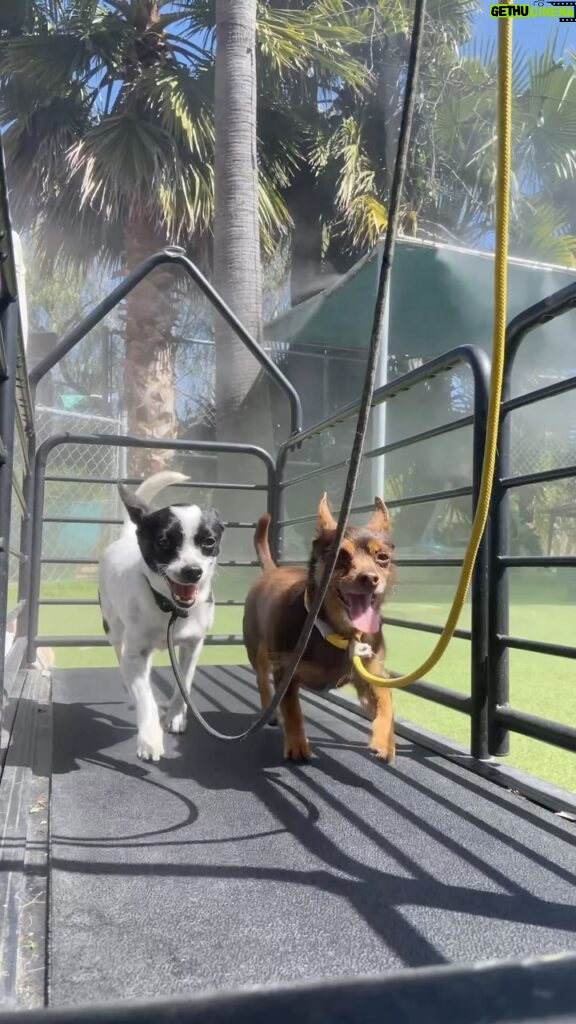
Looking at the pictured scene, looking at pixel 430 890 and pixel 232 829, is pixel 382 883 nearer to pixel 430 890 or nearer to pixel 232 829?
pixel 430 890

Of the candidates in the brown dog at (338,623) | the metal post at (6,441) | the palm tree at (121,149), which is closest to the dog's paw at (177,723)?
the brown dog at (338,623)

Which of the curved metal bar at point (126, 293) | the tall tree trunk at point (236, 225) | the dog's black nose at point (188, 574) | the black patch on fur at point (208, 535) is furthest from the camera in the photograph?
the tall tree trunk at point (236, 225)

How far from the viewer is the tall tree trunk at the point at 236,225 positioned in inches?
282

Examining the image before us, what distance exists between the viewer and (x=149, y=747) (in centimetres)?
208

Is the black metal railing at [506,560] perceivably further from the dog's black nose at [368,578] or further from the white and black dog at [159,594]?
the white and black dog at [159,594]

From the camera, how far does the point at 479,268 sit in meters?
7.65

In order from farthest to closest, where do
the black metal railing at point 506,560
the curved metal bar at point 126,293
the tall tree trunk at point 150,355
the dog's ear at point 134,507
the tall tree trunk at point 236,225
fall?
the tall tree trunk at point 150,355 → the tall tree trunk at point 236,225 → the curved metal bar at point 126,293 → the dog's ear at point 134,507 → the black metal railing at point 506,560

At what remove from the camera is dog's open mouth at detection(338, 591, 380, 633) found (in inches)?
80.7

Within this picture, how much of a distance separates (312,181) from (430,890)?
35.8 ft

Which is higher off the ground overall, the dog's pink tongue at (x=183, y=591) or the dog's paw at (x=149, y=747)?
the dog's pink tongue at (x=183, y=591)

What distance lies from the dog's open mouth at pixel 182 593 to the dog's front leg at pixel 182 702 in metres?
0.26

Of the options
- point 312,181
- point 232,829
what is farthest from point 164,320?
point 232,829

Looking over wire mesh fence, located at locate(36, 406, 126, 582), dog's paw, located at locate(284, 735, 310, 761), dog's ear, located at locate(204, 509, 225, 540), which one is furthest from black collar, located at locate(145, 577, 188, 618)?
wire mesh fence, located at locate(36, 406, 126, 582)

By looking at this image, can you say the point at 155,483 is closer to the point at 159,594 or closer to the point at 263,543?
the point at 263,543
